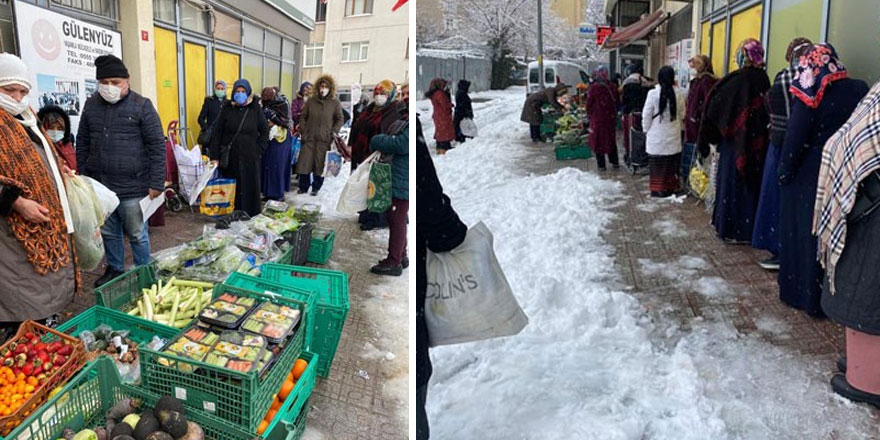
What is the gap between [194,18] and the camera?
9289 millimetres

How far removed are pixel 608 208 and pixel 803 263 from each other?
10.7 ft

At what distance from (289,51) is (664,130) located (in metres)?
9.52

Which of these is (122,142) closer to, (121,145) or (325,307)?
(121,145)

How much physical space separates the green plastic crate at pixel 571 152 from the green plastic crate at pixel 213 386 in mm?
8550

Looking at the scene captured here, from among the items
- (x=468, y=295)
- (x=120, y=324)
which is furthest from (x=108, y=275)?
(x=468, y=295)

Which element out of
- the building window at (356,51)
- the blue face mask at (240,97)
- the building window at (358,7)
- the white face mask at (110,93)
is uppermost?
the building window at (358,7)

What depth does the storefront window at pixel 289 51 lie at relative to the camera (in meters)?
13.7

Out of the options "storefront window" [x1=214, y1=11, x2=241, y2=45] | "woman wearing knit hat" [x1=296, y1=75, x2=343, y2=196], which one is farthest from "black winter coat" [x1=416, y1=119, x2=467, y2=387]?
"storefront window" [x1=214, y1=11, x2=241, y2=45]

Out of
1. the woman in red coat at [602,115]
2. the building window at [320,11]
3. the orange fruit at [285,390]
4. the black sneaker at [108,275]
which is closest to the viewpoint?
the orange fruit at [285,390]

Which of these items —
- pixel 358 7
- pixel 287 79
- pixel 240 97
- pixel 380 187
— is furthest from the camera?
pixel 287 79

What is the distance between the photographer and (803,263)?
141 inches

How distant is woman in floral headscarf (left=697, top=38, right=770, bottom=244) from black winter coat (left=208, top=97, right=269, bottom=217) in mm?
4087

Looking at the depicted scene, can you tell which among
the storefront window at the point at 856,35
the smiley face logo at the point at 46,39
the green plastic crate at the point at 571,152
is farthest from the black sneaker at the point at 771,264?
the green plastic crate at the point at 571,152

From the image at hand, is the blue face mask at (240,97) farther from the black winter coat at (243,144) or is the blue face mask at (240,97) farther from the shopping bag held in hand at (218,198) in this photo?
the shopping bag held in hand at (218,198)
